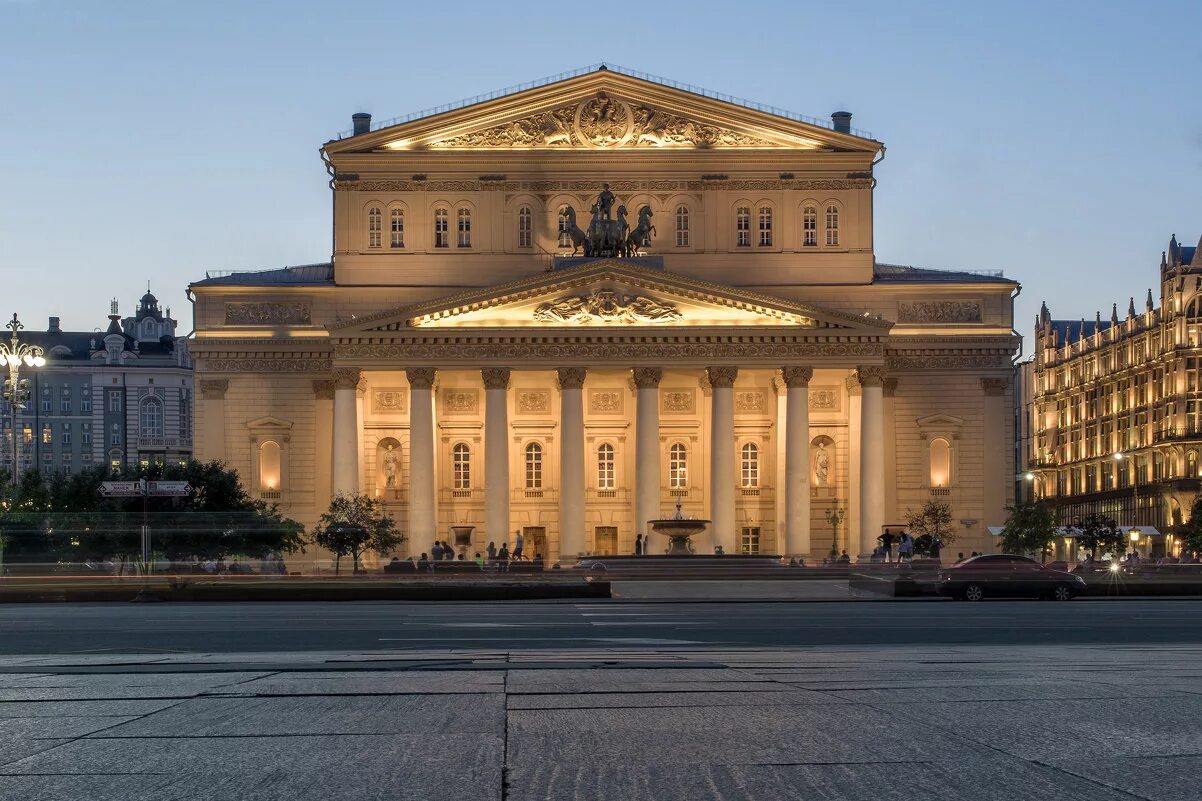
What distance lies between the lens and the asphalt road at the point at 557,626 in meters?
24.7

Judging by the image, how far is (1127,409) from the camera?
144 m

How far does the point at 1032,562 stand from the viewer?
54.5 m

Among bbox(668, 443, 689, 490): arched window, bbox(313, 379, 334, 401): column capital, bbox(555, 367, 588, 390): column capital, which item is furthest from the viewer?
Result: bbox(668, 443, 689, 490): arched window

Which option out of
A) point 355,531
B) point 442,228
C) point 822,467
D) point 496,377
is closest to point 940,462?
point 822,467

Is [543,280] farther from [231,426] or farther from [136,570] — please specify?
[136,570]

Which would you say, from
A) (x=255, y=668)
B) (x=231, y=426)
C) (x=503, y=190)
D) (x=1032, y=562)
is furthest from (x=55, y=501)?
(x=255, y=668)

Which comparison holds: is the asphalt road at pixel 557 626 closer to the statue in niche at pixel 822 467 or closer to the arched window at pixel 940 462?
the statue in niche at pixel 822 467

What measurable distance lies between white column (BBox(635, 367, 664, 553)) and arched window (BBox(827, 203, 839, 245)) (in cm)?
1429

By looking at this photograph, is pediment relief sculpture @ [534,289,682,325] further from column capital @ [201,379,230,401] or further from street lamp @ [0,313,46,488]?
street lamp @ [0,313,46,488]

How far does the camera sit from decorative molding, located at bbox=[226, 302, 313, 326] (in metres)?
92.6

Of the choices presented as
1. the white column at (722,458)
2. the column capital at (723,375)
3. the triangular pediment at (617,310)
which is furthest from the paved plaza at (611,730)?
the column capital at (723,375)

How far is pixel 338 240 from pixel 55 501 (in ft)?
76.9

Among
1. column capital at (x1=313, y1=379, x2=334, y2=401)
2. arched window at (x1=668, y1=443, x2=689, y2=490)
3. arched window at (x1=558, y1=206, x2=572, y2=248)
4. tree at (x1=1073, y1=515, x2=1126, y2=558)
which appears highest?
arched window at (x1=558, y1=206, x2=572, y2=248)

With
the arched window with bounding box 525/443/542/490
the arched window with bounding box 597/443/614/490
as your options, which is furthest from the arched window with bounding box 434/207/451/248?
the arched window with bounding box 597/443/614/490
